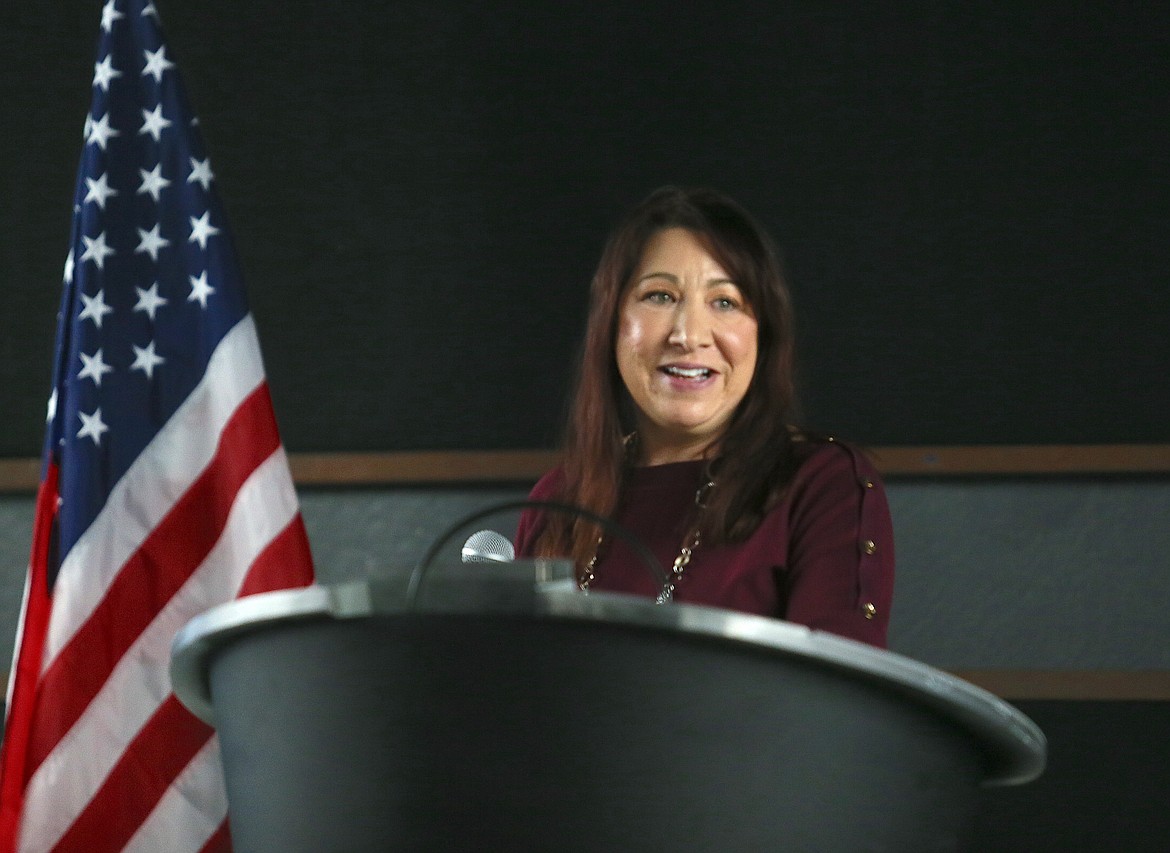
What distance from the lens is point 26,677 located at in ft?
6.50

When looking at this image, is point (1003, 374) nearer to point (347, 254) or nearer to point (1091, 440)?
point (1091, 440)

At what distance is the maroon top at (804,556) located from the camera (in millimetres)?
1348

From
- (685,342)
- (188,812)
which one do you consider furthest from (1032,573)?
(188,812)

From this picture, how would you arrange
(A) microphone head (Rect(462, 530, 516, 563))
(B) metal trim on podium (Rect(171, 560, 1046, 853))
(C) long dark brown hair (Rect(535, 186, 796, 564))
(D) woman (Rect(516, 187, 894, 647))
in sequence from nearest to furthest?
(B) metal trim on podium (Rect(171, 560, 1046, 853)), (A) microphone head (Rect(462, 530, 516, 563)), (D) woman (Rect(516, 187, 894, 647)), (C) long dark brown hair (Rect(535, 186, 796, 564))

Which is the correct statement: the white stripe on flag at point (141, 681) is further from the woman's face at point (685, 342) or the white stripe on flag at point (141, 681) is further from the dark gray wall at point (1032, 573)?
the woman's face at point (685, 342)

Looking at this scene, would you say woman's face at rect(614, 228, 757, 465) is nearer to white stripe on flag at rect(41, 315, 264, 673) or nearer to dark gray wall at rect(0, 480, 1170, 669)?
dark gray wall at rect(0, 480, 1170, 669)

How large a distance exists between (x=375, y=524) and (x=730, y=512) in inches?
42.0

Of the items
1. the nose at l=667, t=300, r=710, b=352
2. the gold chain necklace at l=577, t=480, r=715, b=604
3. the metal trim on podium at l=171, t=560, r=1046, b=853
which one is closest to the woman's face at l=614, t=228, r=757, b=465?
the nose at l=667, t=300, r=710, b=352

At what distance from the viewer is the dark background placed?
2.28m

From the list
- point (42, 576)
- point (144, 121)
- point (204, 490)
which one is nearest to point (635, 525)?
point (204, 490)

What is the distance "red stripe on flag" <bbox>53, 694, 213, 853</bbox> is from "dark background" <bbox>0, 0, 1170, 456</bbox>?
2.02 feet

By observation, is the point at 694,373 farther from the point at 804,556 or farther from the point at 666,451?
the point at 804,556

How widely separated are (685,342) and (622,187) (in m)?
0.82

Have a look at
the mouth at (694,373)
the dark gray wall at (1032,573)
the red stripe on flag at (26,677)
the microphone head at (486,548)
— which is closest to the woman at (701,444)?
the mouth at (694,373)
